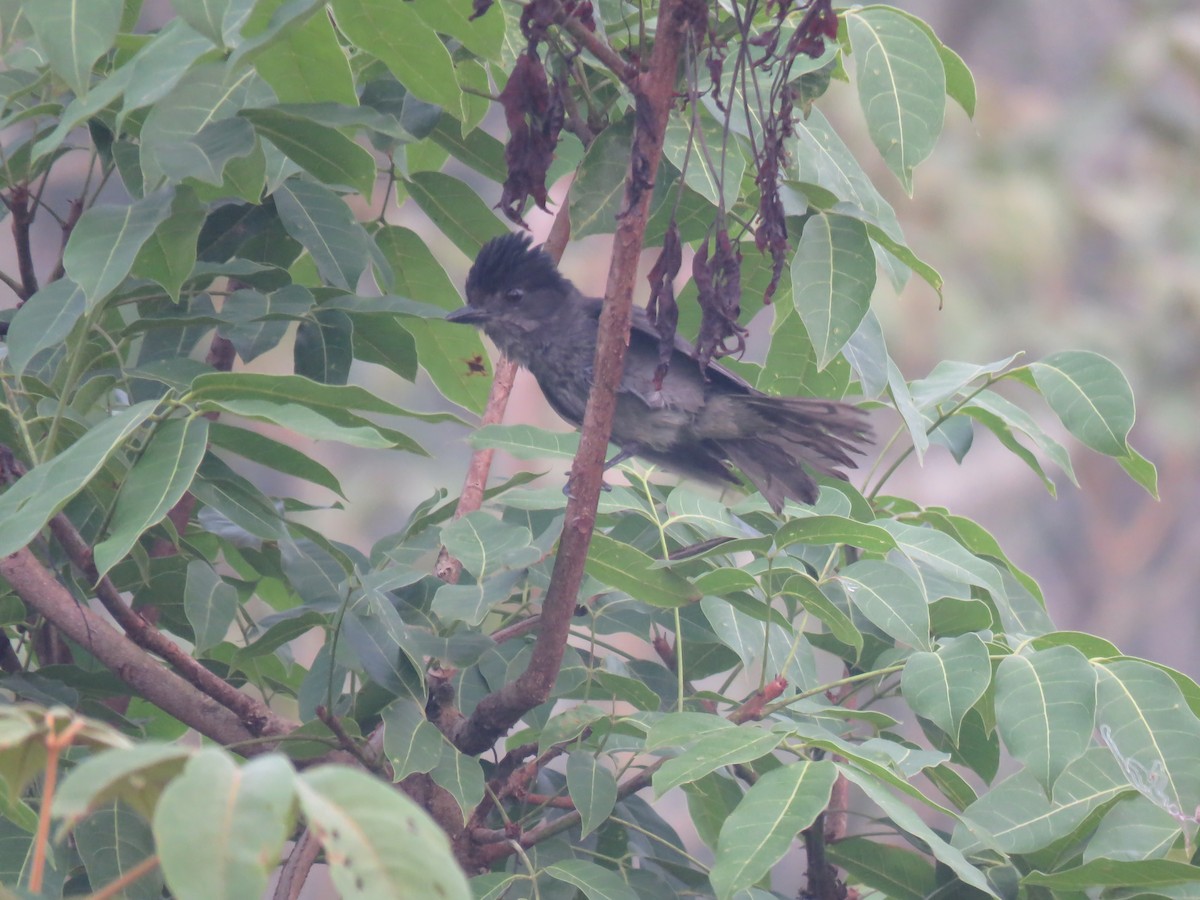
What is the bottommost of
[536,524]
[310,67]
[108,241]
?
[536,524]

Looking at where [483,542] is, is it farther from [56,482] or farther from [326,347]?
[56,482]

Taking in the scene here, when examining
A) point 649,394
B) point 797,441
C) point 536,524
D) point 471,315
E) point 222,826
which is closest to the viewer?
point 222,826

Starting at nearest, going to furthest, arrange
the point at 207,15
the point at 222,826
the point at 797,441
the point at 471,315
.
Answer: the point at 222,826 → the point at 207,15 → the point at 797,441 → the point at 471,315

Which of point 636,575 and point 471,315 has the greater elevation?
point 471,315

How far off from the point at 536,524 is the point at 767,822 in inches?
36.2

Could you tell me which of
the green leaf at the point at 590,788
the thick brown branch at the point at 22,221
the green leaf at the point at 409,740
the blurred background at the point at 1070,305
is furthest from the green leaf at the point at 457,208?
the blurred background at the point at 1070,305

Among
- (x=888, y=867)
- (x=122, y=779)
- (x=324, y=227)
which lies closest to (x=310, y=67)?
(x=324, y=227)

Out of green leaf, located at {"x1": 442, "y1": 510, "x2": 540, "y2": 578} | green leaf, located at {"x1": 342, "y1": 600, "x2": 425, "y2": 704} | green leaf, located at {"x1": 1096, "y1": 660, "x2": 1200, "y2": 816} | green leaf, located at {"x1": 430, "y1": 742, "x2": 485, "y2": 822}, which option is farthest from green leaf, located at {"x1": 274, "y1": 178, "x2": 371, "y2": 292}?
green leaf, located at {"x1": 1096, "y1": 660, "x2": 1200, "y2": 816}

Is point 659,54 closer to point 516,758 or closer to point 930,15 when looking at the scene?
point 516,758

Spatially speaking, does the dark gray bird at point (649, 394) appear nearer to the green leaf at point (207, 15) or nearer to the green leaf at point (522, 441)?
the green leaf at point (522, 441)

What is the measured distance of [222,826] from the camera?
923 millimetres

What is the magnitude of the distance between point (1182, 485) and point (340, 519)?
871cm

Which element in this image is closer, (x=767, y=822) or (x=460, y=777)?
(x=767, y=822)

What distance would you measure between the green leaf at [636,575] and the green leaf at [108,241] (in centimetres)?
76
